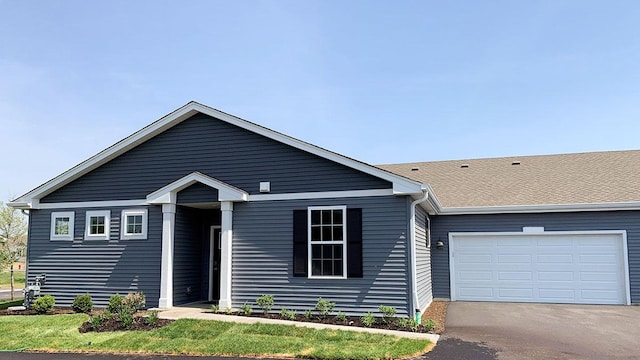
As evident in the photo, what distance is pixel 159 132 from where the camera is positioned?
1244cm

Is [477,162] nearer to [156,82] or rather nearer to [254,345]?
[156,82]

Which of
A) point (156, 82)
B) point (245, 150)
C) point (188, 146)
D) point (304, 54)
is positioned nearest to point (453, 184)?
point (304, 54)

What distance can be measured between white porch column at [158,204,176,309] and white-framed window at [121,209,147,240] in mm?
678

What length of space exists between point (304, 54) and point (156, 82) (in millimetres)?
4541

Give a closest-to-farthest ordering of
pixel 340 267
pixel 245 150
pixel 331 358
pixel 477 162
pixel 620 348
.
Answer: pixel 331 358 < pixel 620 348 < pixel 340 267 < pixel 245 150 < pixel 477 162

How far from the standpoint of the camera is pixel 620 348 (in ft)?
25.2

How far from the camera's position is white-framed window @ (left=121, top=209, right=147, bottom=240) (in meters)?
12.1

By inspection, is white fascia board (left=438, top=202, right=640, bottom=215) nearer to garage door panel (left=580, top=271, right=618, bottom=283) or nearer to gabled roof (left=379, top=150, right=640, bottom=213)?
gabled roof (left=379, top=150, right=640, bottom=213)

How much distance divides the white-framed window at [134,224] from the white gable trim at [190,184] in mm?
603

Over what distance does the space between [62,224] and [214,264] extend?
4146mm

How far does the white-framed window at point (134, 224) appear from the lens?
1206cm

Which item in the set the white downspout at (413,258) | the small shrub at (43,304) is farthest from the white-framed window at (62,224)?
the white downspout at (413,258)

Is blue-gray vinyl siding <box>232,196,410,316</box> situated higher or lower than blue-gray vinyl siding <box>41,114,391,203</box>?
lower

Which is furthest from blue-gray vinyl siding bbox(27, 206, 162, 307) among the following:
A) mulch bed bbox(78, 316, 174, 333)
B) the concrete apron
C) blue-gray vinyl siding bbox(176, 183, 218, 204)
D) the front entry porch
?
mulch bed bbox(78, 316, 174, 333)
